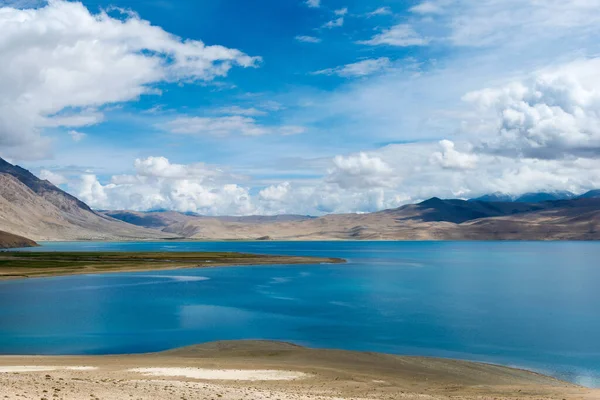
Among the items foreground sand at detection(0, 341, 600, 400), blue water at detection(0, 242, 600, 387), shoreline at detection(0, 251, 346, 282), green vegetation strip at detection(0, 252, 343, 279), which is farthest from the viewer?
green vegetation strip at detection(0, 252, 343, 279)

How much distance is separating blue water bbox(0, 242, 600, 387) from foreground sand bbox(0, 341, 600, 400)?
5689 millimetres

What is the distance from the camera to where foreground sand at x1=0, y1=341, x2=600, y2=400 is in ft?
82.7

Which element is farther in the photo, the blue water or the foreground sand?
the blue water

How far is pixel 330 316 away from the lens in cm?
6688

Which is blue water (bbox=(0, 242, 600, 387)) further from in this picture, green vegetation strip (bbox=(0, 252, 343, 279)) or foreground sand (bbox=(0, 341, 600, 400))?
green vegetation strip (bbox=(0, 252, 343, 279))

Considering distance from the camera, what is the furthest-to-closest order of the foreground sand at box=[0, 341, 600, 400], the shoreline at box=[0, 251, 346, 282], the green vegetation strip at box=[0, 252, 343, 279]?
1. the green vegetation strip at box=[0, 252, 343, 279]
2. the shoreline at box=[0, 251, 346, 282]
3. the foreground sand at box=[0, 341, 600, 400]

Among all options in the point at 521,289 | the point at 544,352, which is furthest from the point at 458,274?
the point at 544,352

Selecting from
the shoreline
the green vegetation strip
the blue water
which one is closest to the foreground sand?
the blue water

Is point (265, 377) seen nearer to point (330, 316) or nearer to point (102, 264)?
point (330, 316)

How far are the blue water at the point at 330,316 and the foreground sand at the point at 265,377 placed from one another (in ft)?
18.7

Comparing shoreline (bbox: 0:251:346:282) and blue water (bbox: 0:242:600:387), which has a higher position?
shoreline (bbox: 0:251:346:282)

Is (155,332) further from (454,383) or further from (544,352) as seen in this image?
(544,352)

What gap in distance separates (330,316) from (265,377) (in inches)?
1343

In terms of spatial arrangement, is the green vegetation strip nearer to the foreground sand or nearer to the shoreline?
the shoreline
